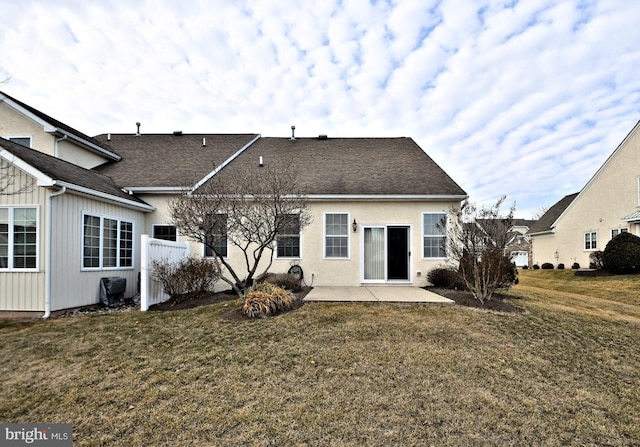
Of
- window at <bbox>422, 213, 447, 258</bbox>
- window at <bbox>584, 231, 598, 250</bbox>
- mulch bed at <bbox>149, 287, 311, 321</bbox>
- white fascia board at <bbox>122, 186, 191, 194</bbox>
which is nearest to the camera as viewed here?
mulch bed at <bbox>149, 287, 311, 321</bbox>

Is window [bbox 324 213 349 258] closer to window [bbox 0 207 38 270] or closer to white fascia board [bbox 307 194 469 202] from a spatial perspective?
white fascia board [bbox 307 194 469 202]

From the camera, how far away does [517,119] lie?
14.1m

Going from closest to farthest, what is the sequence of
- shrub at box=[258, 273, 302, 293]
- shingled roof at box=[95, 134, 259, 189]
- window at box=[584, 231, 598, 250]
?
shrub at box=[258, 273, 302, 293] < shingled roof at box=[95, 134, 259, 189] < window at box=[584, 231, 598, 250]

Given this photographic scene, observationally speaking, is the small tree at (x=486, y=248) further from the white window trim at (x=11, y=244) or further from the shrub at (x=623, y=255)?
the shrub at (x=623, y=255)

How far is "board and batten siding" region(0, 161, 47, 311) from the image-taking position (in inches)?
284

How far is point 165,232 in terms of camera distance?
11.0 metres

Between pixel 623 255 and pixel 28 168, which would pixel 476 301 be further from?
pixel 623 255

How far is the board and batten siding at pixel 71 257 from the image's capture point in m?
7.37

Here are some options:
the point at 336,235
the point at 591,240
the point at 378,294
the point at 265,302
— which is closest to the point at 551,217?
the point at 591,240

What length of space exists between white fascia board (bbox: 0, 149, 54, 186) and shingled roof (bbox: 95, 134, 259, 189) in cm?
374

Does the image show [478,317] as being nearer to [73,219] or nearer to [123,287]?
[123,287]

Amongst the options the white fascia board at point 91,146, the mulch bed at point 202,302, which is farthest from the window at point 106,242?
the white fascia board at point 91,146

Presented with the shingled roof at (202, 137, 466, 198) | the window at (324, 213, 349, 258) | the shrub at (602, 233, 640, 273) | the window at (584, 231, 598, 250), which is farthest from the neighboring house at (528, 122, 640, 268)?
the window at (324, 213, 349, 258)

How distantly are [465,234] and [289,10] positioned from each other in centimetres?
800
